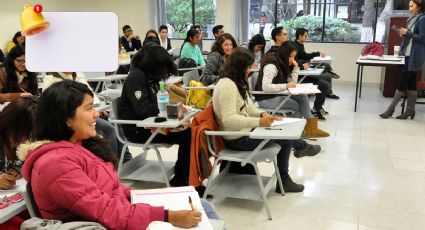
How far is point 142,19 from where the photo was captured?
8961mm

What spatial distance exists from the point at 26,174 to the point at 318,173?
256 centimetres

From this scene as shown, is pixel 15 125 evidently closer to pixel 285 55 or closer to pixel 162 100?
pixel 162 100

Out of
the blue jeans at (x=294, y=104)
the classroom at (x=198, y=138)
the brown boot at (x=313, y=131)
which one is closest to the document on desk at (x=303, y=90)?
the classroom at (x=198, y=138)

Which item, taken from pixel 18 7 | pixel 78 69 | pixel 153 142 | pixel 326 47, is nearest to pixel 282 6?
pixel 326 47

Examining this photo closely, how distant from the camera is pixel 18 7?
772cm

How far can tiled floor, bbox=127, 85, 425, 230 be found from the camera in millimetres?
2547

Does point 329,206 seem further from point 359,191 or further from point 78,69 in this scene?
point 78,69

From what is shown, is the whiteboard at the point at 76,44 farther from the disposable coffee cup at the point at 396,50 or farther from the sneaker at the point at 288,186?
the disposable coffee cup at the point at 396,50

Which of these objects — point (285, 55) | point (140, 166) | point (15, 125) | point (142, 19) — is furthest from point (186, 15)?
point (15, 125)

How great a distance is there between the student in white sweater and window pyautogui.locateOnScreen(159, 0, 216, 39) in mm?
6094

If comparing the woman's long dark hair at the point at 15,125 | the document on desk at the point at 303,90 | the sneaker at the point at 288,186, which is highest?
the woman's long dark hair at the point at 15,125

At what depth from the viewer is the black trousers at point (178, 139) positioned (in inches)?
114

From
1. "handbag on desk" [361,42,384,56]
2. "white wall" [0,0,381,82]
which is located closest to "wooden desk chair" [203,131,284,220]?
"handbag on desk" [361,42,384,56]

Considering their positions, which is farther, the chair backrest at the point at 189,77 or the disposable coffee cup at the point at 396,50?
the disposable coffee cup at the point at 396,50
